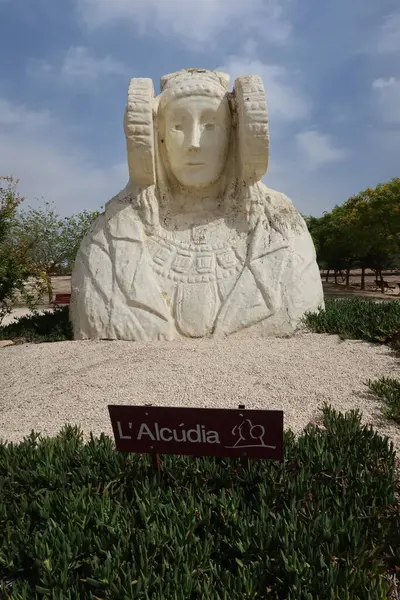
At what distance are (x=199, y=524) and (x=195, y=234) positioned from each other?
449 centimetres

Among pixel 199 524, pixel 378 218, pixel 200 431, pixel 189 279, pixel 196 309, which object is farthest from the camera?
pixel 378 218

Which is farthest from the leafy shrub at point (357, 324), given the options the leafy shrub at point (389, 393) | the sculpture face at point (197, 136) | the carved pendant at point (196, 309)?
the sculpture face at point (197, 136)

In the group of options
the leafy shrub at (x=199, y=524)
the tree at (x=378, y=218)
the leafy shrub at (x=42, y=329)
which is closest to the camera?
the leafy shrub at (x=199, y=524)

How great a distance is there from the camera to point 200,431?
235cm

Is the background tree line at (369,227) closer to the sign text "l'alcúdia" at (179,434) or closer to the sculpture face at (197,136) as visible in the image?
the sculpture face at (197,136)

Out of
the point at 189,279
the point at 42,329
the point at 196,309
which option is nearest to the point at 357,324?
the point at 196,309

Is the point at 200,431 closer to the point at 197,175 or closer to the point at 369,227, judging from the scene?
the point at 197,175

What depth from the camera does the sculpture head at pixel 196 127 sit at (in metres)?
5.87

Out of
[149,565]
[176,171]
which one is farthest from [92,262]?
[149,565]

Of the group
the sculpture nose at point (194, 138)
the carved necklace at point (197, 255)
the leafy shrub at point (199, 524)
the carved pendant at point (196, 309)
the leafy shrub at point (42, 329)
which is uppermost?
the sculpture nose at point (194, 138)

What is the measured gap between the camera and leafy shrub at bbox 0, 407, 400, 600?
1.83 metres

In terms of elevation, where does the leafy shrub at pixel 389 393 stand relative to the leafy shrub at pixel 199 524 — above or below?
above

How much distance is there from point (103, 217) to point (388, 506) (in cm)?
510

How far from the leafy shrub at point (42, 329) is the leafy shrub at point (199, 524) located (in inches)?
149
